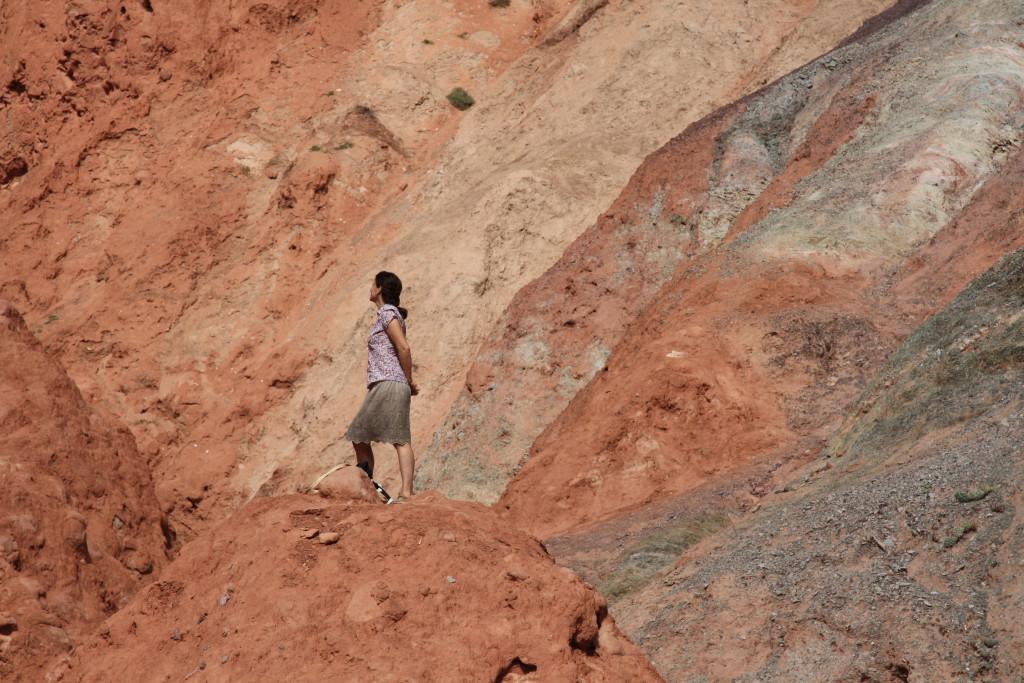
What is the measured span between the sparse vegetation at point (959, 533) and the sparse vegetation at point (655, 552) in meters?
2.21

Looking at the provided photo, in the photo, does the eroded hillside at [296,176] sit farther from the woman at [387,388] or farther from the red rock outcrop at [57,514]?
the woman at [387,388]

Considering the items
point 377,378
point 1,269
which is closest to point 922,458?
point 377,378

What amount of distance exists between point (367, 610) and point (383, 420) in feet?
10.6

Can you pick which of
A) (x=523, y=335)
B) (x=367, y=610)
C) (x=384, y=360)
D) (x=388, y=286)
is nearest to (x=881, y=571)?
(x=367, y=610)

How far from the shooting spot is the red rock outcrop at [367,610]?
505 centimetres

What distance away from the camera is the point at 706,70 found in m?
19.4

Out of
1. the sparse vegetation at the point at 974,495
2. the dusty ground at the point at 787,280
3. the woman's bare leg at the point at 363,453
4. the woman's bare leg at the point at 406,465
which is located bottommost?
the dusty ground at the point at 787,280

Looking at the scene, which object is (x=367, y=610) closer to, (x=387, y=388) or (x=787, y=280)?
(x=387, y=388)

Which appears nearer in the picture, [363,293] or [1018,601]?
[1018,601]

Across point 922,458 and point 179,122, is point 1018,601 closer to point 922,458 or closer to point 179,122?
point 922,458

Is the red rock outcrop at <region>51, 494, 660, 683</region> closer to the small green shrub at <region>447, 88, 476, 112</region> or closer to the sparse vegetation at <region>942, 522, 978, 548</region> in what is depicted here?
the sparse vegetation at <region>942, 522, 978, 548</region>

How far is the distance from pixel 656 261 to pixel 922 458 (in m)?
7.33

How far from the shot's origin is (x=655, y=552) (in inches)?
329

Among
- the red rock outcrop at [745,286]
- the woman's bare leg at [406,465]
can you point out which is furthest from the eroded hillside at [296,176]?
the woman's bare leg at [406,465]
